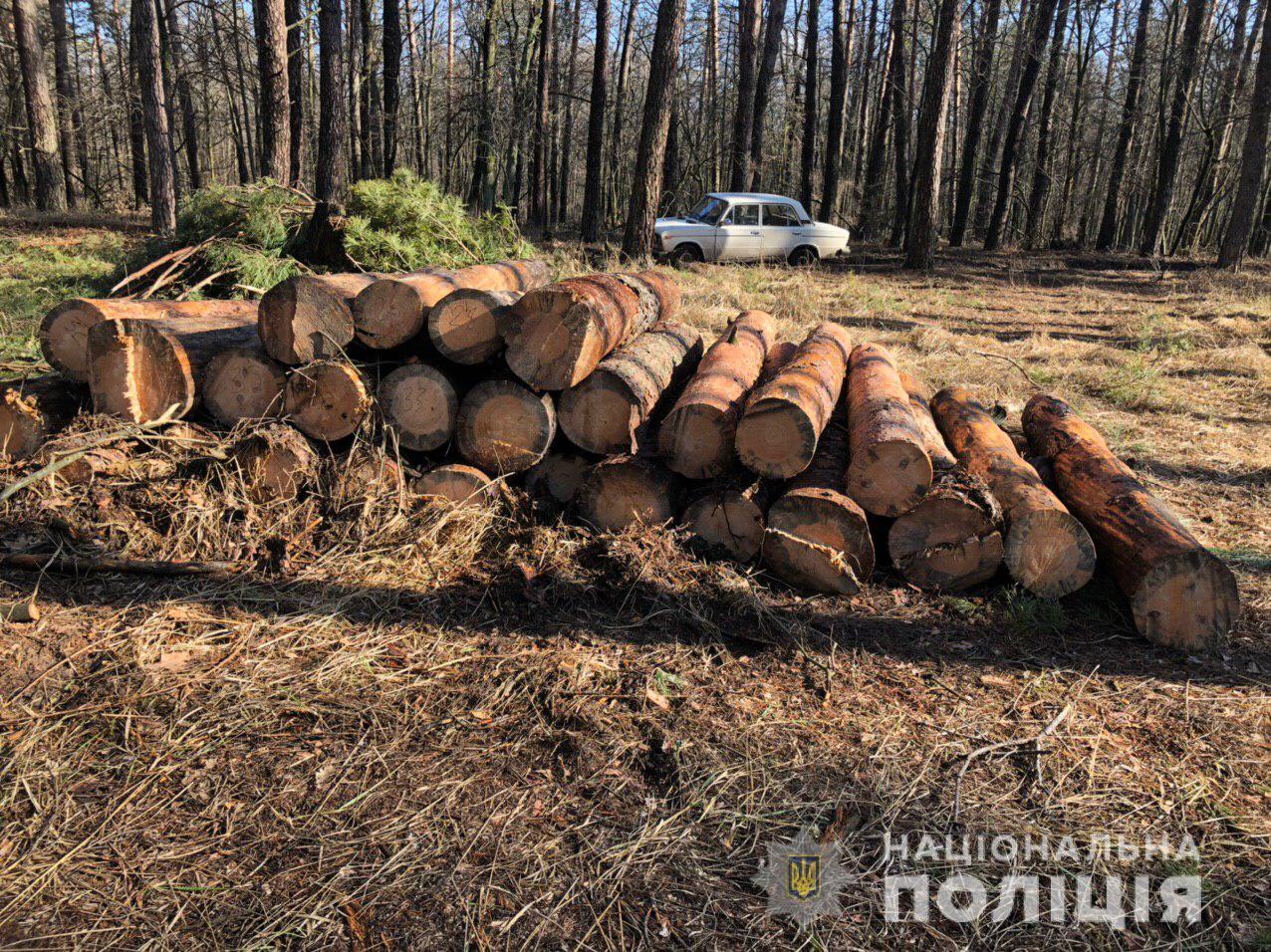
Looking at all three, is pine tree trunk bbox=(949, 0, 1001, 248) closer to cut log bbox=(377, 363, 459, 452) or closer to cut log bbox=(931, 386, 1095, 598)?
cut log bbox=(931, 386, 1095, 598)

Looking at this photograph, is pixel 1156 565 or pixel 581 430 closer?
pixel 1156 565

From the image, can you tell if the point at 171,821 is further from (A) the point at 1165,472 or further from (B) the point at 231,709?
(A) the point at 1165,472

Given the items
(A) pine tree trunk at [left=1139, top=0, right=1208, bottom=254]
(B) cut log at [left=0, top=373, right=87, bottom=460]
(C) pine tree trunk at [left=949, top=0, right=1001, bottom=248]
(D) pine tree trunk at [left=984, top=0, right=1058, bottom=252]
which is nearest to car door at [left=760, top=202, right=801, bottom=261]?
(C) pine tree trunk at [left=949, top=0, right=1001, bottom=248]

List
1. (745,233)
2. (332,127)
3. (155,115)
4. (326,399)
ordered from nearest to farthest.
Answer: (326,399) < (332,127) < (155,115) < (745,233)

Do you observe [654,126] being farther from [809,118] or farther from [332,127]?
[809,118]

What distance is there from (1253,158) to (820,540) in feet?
53.7

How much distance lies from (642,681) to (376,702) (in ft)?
3.35

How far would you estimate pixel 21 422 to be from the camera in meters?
3.96

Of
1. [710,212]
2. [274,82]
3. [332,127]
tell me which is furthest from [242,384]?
[710,212]

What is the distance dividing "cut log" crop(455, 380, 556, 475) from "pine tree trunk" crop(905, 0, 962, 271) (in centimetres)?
1321

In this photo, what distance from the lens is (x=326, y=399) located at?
4078 millimetres

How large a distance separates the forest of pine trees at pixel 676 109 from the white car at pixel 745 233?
127 cm

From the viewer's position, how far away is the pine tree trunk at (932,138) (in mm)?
14094

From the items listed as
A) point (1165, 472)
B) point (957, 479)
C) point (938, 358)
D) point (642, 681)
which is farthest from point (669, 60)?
point (642, 681)
